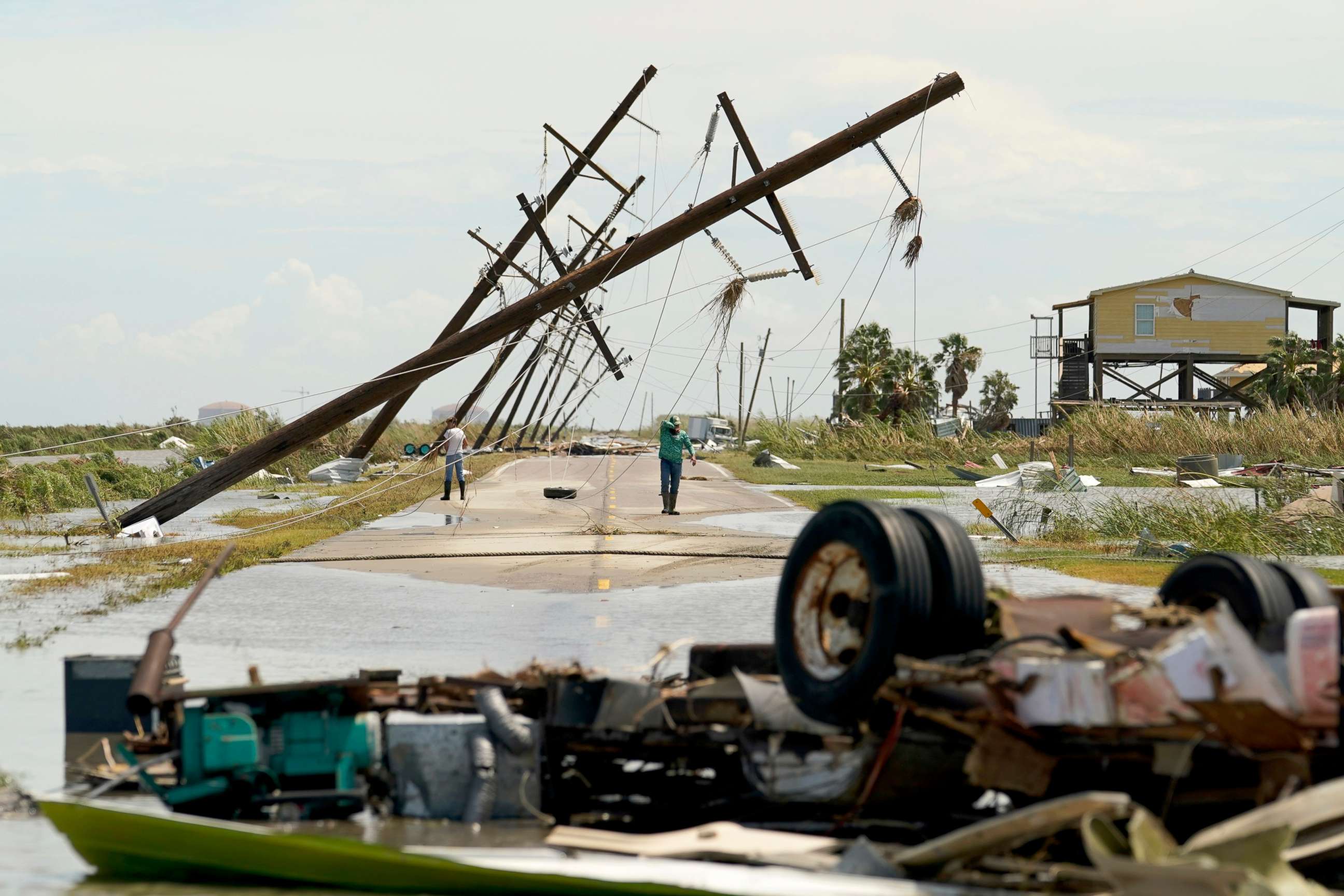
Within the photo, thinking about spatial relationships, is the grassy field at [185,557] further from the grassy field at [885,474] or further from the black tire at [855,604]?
the grassy field at [885,474]

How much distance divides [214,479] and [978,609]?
A: 654 inches

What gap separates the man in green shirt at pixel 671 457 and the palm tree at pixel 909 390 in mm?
48936

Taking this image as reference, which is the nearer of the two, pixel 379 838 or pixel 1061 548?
pixel 379 838

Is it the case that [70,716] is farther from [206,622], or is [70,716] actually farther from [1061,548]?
[1061,548]

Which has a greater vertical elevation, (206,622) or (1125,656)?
(1125,656)

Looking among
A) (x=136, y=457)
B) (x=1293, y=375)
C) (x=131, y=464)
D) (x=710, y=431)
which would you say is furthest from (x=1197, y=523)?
(x=710, y=431)

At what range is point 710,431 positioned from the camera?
305 ft

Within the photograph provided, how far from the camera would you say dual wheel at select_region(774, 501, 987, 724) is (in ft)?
18.7

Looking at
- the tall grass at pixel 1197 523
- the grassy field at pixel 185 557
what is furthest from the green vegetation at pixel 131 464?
→ the tall grass at pixel 1197 523

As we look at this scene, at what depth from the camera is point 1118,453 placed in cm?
→ 5203

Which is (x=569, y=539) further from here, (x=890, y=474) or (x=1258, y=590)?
(x=890, y=474)

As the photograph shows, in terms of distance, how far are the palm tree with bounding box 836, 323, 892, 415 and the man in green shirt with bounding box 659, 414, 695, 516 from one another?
51010mm

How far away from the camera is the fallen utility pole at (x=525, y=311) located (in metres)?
20.0

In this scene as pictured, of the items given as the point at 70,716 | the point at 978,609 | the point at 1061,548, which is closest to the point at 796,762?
the point at 978,609
